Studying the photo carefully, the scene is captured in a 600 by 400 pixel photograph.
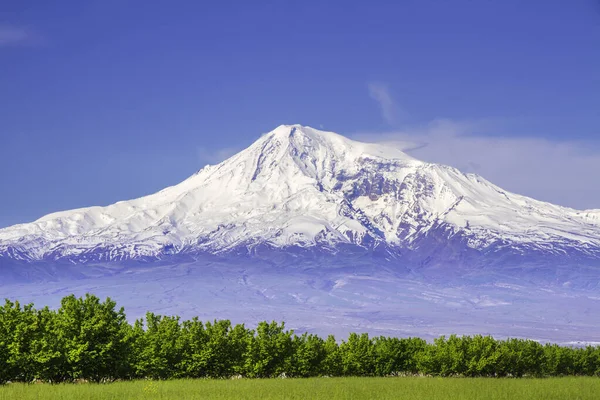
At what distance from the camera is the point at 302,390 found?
53.7 metres

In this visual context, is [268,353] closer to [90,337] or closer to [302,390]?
[302,390]

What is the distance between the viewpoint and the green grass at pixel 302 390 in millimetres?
45688

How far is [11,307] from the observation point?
55906 mm

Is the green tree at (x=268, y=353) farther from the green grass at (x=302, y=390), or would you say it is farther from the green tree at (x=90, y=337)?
the green tree at (x=90, y=337)

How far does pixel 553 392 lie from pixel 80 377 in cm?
2952

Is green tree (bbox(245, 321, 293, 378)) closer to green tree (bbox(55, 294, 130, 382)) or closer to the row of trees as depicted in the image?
the row of trees

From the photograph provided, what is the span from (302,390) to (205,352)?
1460cm

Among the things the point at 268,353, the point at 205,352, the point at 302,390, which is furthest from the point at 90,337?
the point at 268,353

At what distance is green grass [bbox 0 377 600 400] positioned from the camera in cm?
4569

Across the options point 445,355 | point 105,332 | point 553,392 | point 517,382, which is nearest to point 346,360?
point 445,355

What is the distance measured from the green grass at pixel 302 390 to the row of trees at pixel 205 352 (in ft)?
10.4

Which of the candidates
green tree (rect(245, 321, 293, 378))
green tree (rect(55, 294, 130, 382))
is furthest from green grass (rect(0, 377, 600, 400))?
green tree (rect(245, 321, 293, 378))

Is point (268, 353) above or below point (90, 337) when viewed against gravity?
below

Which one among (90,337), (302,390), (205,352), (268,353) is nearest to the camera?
(302,390)
